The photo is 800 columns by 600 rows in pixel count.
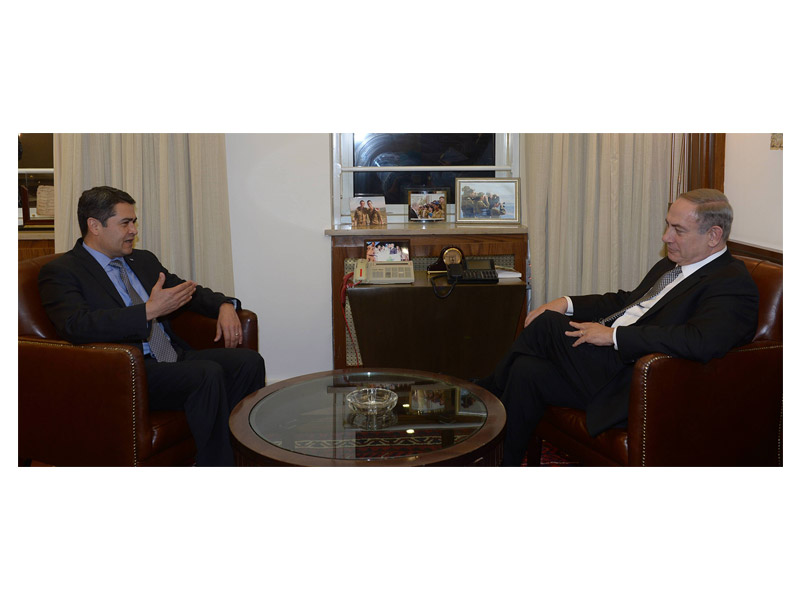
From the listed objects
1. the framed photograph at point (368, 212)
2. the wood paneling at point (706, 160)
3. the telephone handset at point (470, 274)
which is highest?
the wood paneling at point (706, 160)

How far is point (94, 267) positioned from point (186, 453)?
2.87 feet

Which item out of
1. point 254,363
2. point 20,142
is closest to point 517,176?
point 254,363

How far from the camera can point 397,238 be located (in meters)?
4.08

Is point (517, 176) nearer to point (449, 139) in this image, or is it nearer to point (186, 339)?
point (449, 139)

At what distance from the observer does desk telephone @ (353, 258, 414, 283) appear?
3.71 metres

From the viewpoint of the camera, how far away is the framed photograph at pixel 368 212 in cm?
421

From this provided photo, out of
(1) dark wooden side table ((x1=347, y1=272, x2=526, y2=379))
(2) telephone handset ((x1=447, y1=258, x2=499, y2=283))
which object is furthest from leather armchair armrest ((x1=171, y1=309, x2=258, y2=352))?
(2) telephone handset ((x1=447, y1=258, x2=499, y2=283))

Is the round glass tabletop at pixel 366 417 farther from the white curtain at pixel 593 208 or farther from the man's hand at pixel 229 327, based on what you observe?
the white curtain at pixel 593 208

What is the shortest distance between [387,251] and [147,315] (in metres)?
1.57

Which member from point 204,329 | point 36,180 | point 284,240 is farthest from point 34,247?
point 204,329

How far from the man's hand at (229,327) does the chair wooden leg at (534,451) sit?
138cm

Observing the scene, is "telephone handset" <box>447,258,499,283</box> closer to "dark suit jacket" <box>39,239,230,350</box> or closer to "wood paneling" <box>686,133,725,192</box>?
"wood paneling" <box>686,133,725,192</box>

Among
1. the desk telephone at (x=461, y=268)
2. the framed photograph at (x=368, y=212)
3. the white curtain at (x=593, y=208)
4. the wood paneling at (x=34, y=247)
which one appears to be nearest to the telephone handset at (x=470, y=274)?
the desk telephone at (x=461, y=268)

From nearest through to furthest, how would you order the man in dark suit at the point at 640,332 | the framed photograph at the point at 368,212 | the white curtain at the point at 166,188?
the man in dark suit at the point at 640,332 < the white curtain at the point at 166,188 < the framed photograph at the point at 368,212
